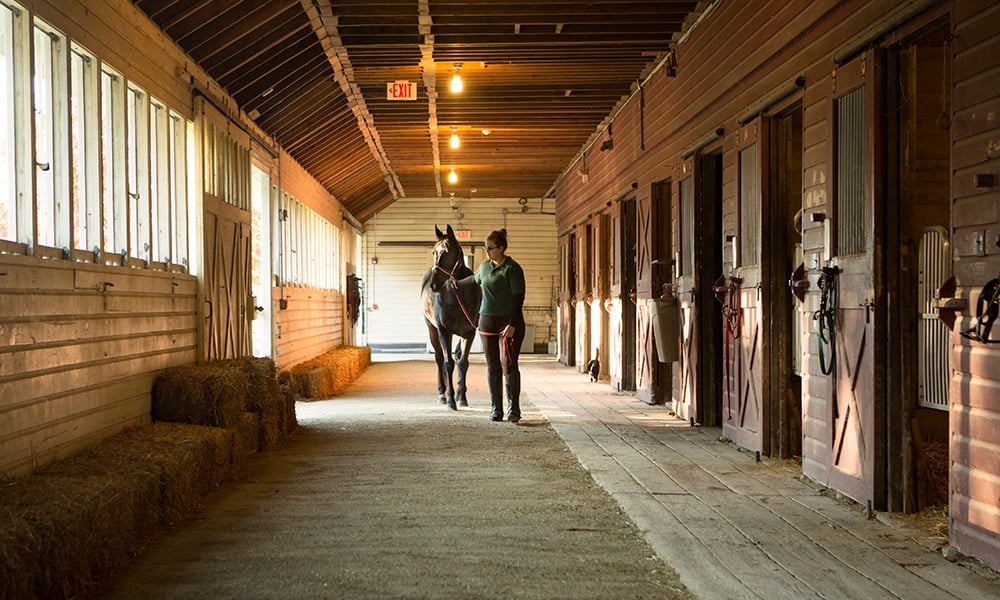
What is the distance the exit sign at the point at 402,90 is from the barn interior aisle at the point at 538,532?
18.2 ft

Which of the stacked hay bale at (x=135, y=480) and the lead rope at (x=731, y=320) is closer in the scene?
the stacked hay bale at (x=135, y=480)

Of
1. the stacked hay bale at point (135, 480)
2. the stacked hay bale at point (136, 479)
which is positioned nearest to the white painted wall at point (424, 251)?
the stacked hay bale at point (136, 479)

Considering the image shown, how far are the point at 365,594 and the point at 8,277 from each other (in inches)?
91.5

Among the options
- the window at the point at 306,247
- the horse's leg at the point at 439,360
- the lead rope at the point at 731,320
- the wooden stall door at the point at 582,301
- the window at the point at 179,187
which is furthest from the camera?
the wooden stall door at the point at 582,301

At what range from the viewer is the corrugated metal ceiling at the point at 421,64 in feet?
28.7

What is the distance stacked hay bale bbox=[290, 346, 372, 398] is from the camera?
39.2 feet

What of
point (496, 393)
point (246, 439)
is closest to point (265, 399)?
point (246, 439)

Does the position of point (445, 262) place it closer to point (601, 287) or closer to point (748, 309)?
A: point (748, 309)

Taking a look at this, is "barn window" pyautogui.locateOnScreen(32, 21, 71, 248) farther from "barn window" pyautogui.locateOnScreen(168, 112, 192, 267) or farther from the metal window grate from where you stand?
the metal window grate

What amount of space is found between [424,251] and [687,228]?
1609 cm

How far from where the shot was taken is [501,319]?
364 inches

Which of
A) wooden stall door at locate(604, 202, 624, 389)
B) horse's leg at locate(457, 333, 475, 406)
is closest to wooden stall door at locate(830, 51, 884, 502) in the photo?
horse's leg at locate(457, 333, 475, 406)

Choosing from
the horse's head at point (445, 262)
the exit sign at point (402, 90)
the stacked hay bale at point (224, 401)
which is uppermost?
the exit sign at point (402, 90)

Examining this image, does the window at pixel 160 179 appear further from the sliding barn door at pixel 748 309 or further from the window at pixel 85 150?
the sliding barn door at pixel 748 309
